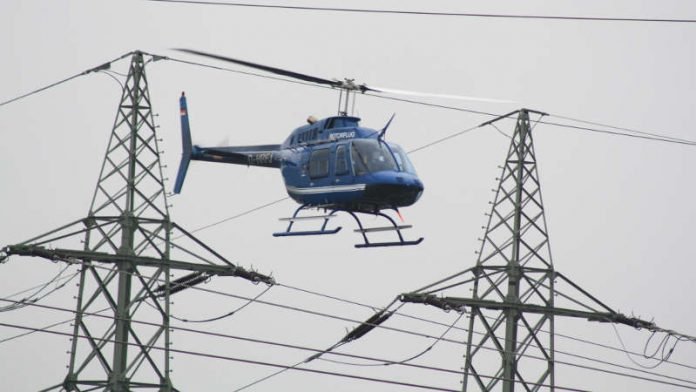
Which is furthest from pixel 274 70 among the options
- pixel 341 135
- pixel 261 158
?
pixel 261 158

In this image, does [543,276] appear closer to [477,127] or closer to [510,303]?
[510,303]

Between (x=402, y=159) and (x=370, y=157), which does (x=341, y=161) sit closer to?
(x=370, y=157)

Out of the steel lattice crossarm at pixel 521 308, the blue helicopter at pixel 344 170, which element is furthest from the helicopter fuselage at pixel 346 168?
the steel lattice crossarm at pixel 521 308

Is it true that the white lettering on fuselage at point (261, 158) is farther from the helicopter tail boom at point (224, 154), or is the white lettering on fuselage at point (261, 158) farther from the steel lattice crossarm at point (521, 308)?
the steel lattice crossarm at point (521, 308)

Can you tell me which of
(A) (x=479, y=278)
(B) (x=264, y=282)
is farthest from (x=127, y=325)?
(A) (x=479, y=278)

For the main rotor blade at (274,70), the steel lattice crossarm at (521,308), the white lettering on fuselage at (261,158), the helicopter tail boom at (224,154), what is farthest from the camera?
the helicopter tail boom at (224,154)

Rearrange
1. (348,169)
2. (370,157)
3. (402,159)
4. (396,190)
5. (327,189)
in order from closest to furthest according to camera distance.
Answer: (396,190)
(370,157)
(348,169)
(402,159)
(327,189)
